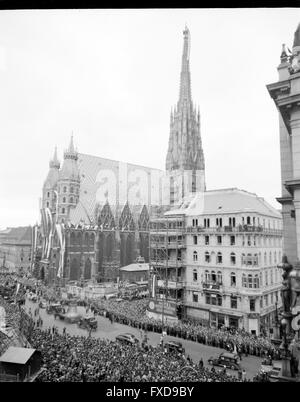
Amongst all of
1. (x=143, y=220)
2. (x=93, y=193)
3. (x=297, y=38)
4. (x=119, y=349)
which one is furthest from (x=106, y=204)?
(x=297, y=38)

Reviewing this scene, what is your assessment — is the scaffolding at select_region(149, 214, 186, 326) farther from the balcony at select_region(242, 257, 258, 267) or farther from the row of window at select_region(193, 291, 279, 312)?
the balcony at select_region(242, 257, 258, 267)

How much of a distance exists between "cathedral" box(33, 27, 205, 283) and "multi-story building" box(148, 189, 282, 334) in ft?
6.79

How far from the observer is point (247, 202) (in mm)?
12977

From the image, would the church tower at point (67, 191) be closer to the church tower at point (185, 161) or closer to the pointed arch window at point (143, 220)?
the pointed arch window at point (143, 220)

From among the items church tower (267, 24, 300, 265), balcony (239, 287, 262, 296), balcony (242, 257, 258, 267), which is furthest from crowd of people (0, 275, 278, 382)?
church tower (267, 24, 300, 265)

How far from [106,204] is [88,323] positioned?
1455cm

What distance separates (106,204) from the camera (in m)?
26.7

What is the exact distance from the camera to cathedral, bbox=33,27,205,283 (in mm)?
18109

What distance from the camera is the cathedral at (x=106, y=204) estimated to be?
18.1 metres

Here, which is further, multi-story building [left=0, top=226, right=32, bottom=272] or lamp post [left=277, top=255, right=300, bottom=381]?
multi-story building [left=0, top=226, right=32, bottom=272]

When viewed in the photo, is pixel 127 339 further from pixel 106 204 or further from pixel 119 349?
pixel 106 204
